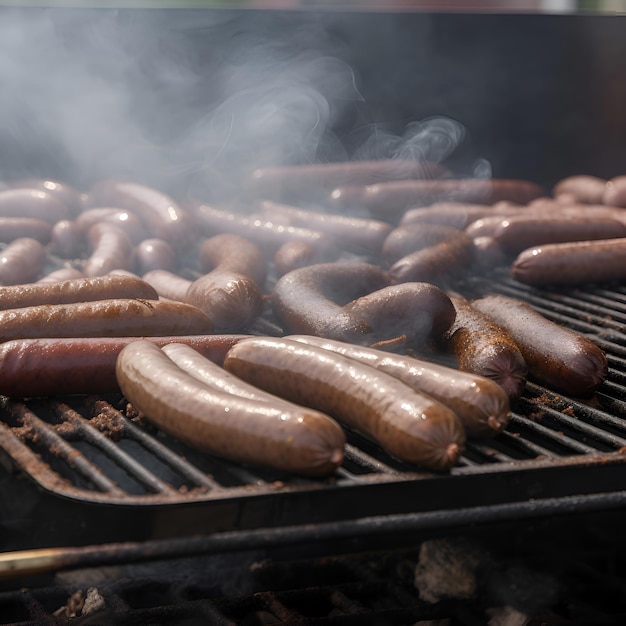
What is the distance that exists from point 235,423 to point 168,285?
1904 millimetres

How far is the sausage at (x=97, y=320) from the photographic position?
3.15 meters

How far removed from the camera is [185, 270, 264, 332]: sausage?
3.56 metres

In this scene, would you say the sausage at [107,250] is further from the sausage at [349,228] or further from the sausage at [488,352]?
the sausage at [488,352]

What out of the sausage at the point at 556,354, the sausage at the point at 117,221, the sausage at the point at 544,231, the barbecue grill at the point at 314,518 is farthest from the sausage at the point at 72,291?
the sausage at the point at 544,231

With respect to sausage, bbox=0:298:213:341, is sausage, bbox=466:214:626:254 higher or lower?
higher

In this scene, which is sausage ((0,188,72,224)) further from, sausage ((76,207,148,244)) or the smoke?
the smoke

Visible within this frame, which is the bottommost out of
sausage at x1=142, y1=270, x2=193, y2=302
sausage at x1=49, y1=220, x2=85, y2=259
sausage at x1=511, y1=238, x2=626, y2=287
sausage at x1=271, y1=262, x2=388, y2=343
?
sausage at x1=49, y1=220, x2=85, y2=259

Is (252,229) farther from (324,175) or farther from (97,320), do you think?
(97,320)

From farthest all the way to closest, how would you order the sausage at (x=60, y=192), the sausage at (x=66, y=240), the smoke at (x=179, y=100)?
the smoke at (x=179, y=100) < the sausage at (x=60, y=192) < the sausage at (x=66, y=240)

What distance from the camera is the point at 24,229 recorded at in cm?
505

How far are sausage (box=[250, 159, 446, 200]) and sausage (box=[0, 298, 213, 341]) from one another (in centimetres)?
293

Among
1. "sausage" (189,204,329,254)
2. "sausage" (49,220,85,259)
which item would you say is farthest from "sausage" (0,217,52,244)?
"sausage" (189,204,329,254)

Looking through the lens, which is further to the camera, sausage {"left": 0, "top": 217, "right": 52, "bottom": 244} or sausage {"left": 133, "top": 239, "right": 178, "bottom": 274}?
sausage {"left": 0, "top": 217, "right": 52, "bottom": 244}

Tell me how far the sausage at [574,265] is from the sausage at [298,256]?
117cm
